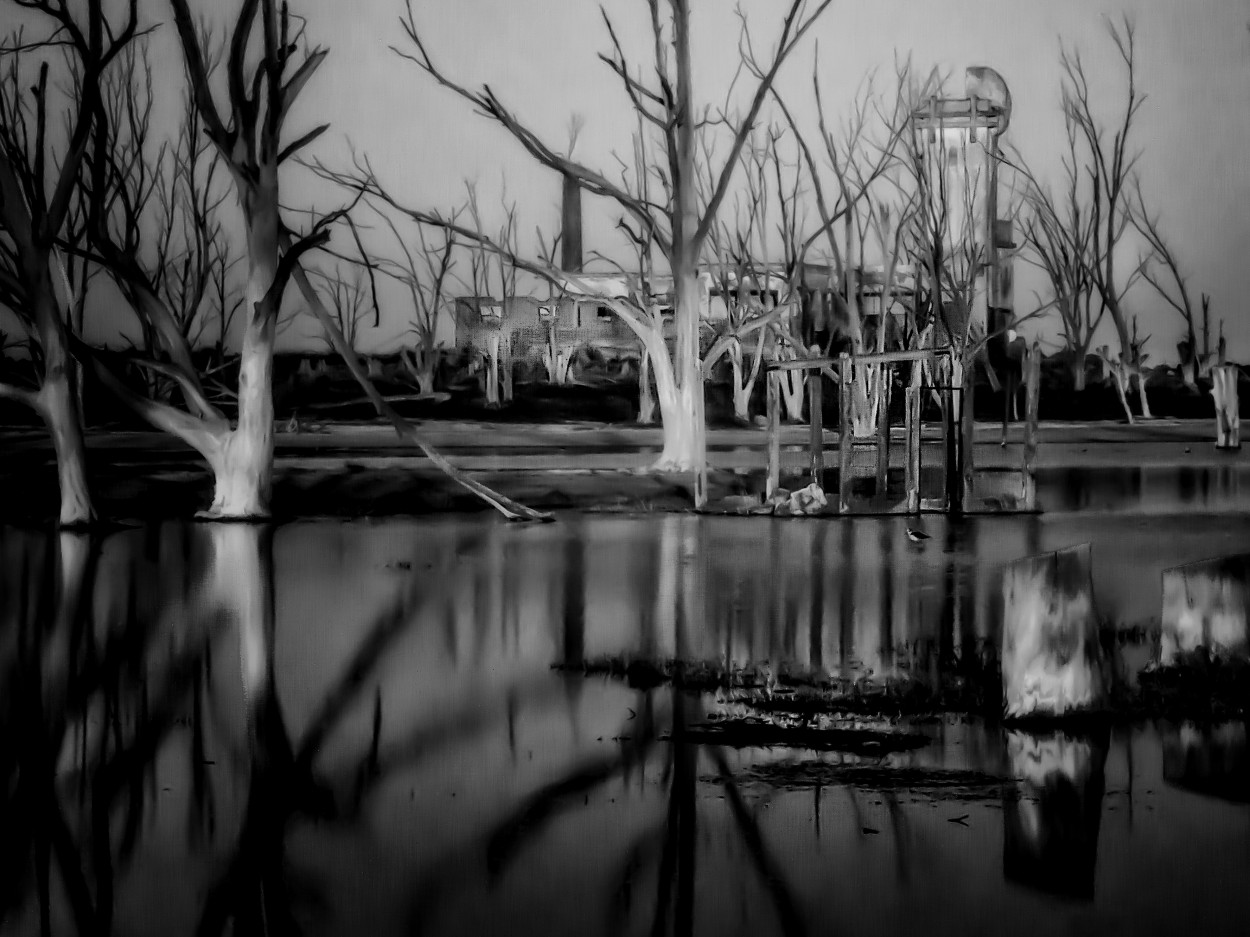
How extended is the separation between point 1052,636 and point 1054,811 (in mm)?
1164

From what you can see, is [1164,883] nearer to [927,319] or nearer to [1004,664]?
[1004,664]

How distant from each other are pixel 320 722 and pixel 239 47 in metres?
9.91

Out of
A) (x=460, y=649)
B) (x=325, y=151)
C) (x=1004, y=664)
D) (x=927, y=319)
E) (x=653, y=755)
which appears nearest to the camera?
(x=653, y=755)

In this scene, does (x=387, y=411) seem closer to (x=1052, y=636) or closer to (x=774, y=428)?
(x=774, y=428)

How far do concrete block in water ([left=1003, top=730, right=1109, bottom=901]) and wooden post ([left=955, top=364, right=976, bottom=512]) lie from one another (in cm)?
993

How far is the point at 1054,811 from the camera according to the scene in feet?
15.0

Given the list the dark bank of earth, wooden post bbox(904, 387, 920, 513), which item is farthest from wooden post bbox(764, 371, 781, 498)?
the dark bank of earth

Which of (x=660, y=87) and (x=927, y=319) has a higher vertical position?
(x=660, y=87)

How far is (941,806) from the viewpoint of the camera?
4613 millimetres

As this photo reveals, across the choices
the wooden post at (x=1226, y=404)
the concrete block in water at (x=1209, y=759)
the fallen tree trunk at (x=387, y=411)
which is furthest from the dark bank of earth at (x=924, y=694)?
the wooden post at (x=1226, y=404)

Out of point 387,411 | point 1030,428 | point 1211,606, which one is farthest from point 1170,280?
point 1211,606

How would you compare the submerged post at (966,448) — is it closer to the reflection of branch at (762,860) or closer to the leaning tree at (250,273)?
the leaning tree at (250,273)

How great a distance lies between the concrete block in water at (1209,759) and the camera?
4.84 m

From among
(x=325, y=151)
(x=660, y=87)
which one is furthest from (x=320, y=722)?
(x=660, y=87)
